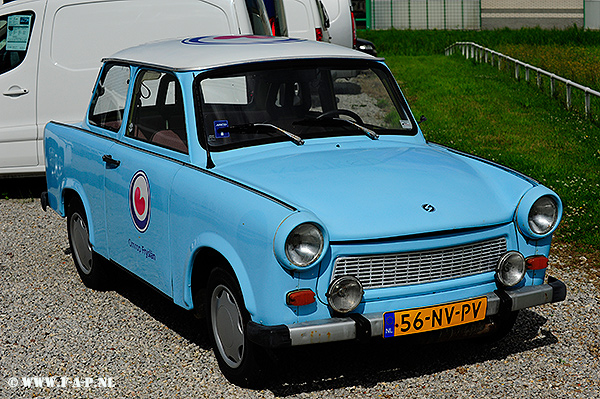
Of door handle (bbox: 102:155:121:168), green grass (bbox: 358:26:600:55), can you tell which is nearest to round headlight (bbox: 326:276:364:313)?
door handle (bbox: 102:155:121:168)

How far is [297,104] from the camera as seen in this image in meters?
5.27

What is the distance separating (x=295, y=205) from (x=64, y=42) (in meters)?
5.89

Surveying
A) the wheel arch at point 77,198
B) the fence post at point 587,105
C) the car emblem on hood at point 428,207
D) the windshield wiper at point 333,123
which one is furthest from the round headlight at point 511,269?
the fence post at point 587,105

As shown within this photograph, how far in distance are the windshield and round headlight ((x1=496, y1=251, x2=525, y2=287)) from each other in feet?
4.29

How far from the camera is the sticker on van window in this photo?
9.27m

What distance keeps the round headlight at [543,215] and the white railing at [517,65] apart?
321 inches

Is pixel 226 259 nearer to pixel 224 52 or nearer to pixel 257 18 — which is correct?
pixel 224 52

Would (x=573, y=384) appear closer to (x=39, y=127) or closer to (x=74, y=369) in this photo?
(x=74, y=369)

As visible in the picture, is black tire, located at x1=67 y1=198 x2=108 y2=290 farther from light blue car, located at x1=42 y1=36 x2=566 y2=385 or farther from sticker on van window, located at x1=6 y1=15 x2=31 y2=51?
sticker on van window, located at x1=6 y1=15 x2=31 y2=51

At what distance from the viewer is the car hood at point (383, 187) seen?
4148 millimetres

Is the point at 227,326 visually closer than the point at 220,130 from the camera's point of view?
Yes

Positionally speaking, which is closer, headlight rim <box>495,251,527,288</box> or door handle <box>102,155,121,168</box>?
headlight rim <box>495,251,527,288</box>

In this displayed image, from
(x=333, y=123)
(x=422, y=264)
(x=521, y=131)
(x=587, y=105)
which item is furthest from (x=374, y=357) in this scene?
(x=587, y=105)

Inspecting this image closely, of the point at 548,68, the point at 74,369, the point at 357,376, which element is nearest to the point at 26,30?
the point at 74,369
